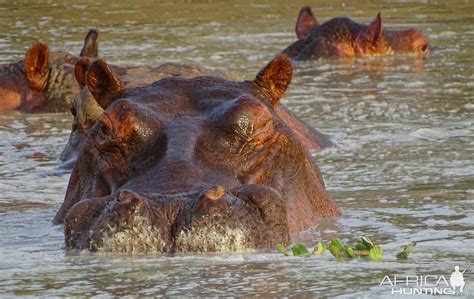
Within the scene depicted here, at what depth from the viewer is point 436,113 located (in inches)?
432

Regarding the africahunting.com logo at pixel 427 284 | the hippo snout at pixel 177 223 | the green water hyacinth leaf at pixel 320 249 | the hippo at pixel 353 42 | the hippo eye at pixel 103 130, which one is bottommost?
the hippo at pixel 353 42

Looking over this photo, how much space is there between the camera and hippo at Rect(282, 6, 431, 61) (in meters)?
16.2

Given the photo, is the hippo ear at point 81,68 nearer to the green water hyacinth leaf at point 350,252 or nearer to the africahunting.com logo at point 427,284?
the green water hyacinth leaf at point 350,252

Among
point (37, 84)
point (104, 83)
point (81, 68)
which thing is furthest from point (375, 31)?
point (104, 83)

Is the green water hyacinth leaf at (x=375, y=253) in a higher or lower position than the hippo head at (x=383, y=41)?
higher

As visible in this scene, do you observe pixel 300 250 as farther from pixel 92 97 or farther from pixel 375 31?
pixel 375 31

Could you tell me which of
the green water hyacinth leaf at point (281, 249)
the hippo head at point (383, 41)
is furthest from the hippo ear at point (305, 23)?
the green water hyacinth leaf at point (281, 249)

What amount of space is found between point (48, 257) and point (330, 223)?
1.46 metres

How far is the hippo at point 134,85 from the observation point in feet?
28.5

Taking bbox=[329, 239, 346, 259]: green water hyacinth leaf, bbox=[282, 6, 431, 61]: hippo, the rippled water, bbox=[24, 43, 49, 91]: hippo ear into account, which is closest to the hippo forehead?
the rippled water

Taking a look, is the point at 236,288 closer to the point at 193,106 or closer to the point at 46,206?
the point at 193,106

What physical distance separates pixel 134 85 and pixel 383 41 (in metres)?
8.44

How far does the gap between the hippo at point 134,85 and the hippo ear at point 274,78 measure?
6.95 feet

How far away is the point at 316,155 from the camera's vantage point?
29.5ft
